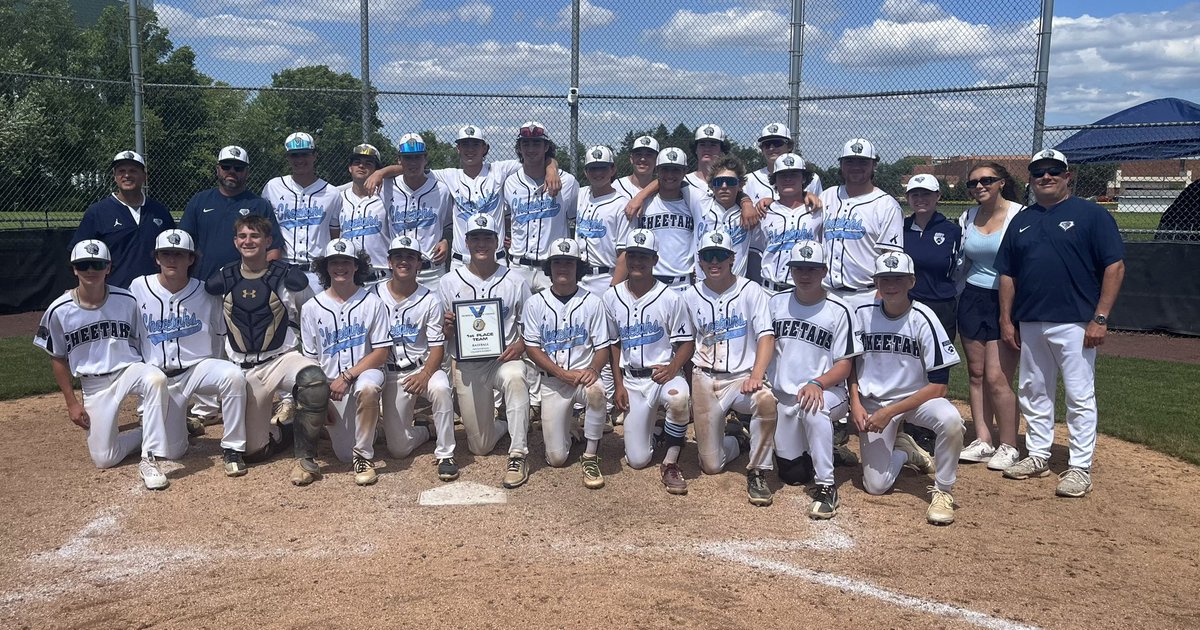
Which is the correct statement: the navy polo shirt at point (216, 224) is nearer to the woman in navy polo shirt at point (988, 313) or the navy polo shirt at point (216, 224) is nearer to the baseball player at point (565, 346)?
the baseball player at point (565, 346)

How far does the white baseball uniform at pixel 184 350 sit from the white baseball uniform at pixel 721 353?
307cm

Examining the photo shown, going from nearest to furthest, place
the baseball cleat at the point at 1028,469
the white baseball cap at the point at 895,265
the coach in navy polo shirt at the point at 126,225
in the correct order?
the white baseball cap at the point at 895,265, the baseball cleat at the point at 1028,469, the coach in navy polo shirt at the point at 126,225

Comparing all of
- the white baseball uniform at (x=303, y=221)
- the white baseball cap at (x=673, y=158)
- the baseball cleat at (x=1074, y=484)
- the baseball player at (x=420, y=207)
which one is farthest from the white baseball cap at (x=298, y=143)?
the baseball cleat at (x=1074, y=484)

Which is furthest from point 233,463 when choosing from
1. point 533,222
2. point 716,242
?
point 716,242

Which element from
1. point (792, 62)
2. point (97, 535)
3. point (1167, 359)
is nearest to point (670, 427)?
point (97, 535)

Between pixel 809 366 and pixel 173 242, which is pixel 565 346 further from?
pixel 173 242

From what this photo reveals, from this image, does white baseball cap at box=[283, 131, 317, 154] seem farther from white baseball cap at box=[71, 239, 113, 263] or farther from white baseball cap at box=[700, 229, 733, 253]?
white baseball cap at box=[700, 229, 733, 253]

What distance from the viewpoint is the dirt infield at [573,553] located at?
3.54 m

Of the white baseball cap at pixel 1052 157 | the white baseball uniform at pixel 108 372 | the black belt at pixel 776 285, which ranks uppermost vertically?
the white baseball cap at pixel 1052 157

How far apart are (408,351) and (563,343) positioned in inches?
42.6

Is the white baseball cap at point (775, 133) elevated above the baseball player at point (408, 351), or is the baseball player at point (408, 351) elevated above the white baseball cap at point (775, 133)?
the white baseball cap at point (775, 133)

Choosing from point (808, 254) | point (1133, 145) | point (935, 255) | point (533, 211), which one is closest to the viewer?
point (808, 254)

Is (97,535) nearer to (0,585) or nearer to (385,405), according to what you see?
(0,585)

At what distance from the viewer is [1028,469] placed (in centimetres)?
550
